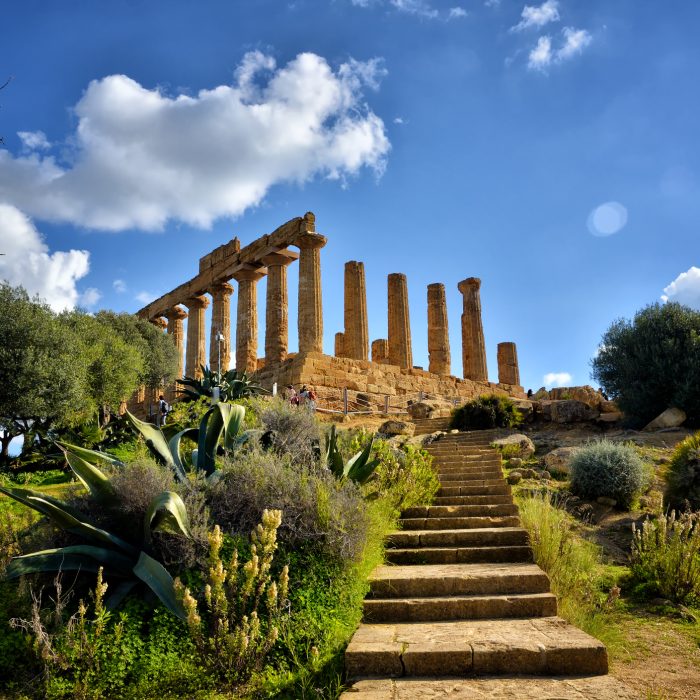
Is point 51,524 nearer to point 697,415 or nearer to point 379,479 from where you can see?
point 379,479

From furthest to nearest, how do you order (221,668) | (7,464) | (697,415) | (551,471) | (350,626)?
(697,415), (7,464), (551,471), (350,626), (221,668)

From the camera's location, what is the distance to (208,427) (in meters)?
7.36

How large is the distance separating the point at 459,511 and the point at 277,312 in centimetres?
1887

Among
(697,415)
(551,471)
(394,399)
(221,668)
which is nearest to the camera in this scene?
(221,668)

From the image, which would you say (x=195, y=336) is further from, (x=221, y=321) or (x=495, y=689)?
(x=495, y=689)

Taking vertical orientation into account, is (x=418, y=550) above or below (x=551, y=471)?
below

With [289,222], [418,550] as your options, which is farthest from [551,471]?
[289,222]

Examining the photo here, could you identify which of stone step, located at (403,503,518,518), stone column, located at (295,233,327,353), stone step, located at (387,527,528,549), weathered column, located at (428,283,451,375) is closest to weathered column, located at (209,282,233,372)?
stone column, located at (295,233,327,353)

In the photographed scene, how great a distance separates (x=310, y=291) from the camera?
2594 centimetres

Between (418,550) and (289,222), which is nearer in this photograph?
(418,550)

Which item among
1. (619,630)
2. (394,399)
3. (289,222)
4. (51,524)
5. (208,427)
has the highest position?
(289,222)

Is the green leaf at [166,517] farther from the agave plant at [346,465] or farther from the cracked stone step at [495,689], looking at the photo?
the agave plant at [346,465]

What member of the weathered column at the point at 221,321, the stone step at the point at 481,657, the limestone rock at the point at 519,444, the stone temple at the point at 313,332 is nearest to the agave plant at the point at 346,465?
the stone step at the point at 481,657

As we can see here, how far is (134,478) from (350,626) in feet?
7.82
